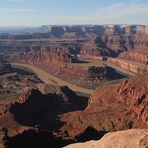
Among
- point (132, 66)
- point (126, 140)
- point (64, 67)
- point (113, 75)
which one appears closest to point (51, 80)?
point (64, 67)

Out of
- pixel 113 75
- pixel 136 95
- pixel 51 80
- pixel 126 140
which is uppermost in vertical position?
pixel 126 140

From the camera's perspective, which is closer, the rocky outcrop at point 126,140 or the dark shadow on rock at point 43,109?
the rocky outcrop at point 126,140

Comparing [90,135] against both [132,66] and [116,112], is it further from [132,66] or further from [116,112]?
[132,66]

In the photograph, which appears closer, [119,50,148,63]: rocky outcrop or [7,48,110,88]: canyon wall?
[7,48,110,88]: canyon wall

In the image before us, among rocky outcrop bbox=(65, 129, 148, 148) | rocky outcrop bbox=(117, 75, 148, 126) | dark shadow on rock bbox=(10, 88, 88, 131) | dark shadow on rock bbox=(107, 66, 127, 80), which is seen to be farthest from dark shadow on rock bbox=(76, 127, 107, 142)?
dark shadow on rock bbox=(107, 66, 127, 80)

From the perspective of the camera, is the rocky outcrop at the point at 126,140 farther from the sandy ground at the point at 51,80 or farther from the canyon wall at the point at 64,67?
the canyon wall at the point at 64,67

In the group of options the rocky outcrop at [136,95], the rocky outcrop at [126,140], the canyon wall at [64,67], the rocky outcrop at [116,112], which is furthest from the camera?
the canyon wall at [64,67]

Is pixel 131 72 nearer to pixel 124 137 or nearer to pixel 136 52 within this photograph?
pixel 136 52

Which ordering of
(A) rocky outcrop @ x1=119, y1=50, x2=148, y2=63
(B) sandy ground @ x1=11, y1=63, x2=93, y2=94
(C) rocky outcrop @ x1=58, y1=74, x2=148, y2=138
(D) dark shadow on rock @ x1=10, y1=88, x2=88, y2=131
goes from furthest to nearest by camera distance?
(A) rocky outcrop @ x1=119, y1=50, x2=148, y2=63, (B) sandy ground @ x1=11, y1=63, x2=93, y2=94, (D) dark shadow on rock @ x1=10, y1=88, x2=88, y2=131, (C) rocky outcrop @ x1=58, y1=74, x2=148, y2=138

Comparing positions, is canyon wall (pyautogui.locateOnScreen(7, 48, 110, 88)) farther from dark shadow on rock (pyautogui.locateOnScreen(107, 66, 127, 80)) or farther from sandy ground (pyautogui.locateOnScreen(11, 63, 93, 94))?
sandy ground (pyautogui.locateOnScreen(11, 63, 93, 94))

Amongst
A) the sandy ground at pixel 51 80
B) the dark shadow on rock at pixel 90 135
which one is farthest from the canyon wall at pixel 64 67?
the dark shadow on rock at pixel 90 135

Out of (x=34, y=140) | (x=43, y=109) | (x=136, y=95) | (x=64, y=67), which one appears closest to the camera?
(x=34, y=140)

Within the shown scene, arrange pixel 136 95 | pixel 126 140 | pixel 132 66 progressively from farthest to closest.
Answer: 1. pixel 132 66
2. pixel 136 95
3. pixel 126 140
